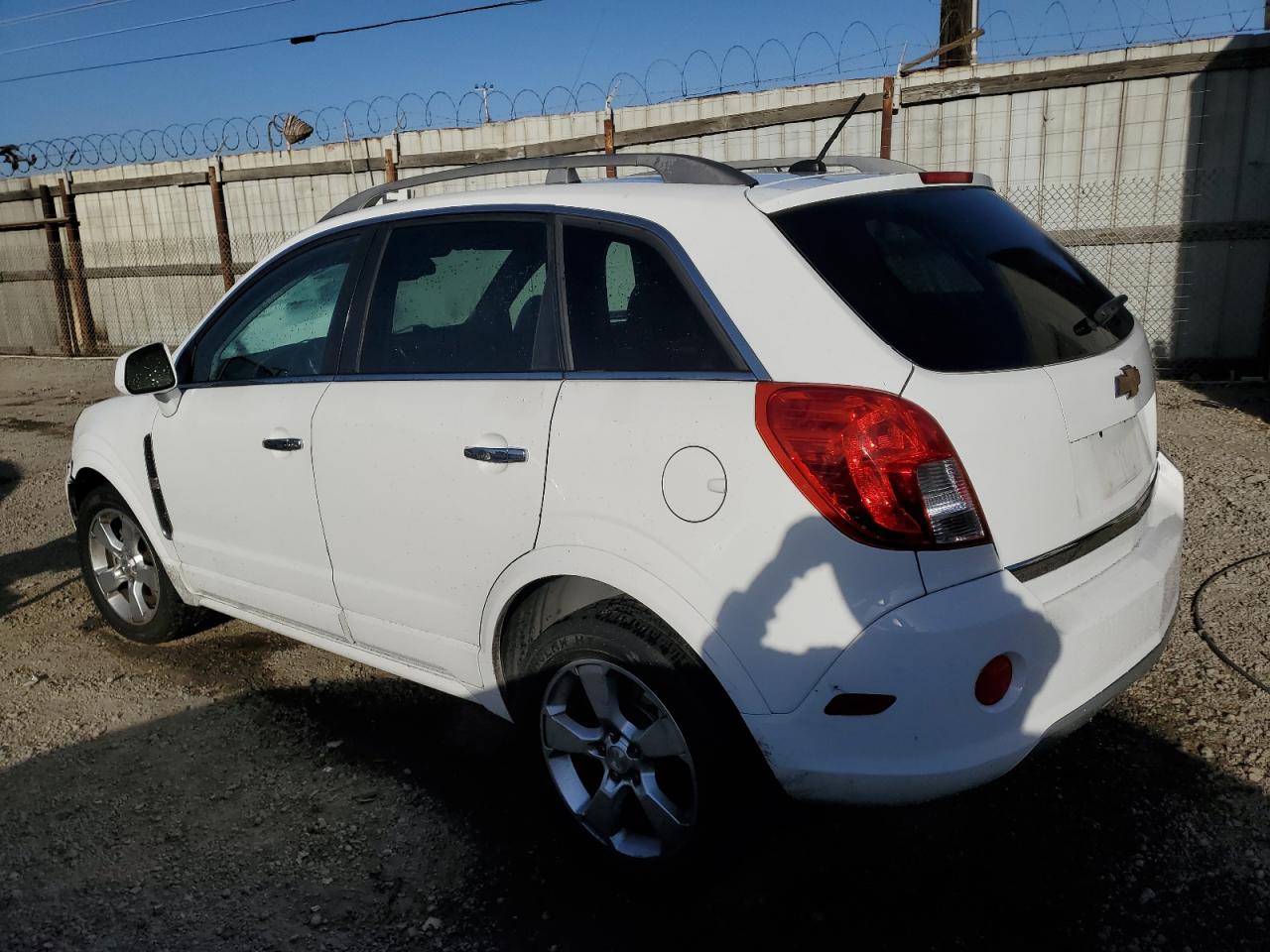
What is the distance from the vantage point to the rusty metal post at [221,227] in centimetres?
1287

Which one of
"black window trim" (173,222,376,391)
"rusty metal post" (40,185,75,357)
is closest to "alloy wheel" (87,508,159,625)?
"black window trim" (173,222,376,391)

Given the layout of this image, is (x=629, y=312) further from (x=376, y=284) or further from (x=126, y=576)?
(x=126, y=576)

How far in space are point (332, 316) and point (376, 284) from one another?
0.69ft

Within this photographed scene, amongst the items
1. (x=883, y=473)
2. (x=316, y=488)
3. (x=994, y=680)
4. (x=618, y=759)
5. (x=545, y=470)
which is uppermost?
(x=883, y=473)

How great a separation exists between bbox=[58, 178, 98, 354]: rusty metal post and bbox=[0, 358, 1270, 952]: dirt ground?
12.0 metres

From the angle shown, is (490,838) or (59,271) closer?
(490,838)

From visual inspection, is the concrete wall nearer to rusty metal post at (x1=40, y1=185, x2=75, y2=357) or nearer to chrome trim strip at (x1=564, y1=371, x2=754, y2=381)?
chrome trim strip at (x1=564, y1=371, x2=754, y2=381)

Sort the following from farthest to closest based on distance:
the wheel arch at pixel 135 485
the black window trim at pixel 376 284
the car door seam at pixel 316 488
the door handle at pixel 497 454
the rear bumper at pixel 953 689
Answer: the wheel arch at pixel 135 485 → the car door seam at pixel 316 488 → the black window trim at pixel 376 284 → the door handle at pixel 497 454 → the rear bumper at pixel 953 689

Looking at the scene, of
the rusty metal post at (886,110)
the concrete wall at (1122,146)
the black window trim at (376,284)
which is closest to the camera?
the black window trim at (376,284)

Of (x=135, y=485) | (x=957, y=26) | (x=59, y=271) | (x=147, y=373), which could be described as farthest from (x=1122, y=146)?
(x=59, y=271)

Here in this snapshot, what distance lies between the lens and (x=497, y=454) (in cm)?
276

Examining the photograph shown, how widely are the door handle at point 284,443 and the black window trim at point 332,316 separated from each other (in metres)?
0.20

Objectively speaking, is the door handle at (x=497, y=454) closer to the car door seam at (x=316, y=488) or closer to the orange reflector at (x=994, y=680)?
the car door seam at (x=316, y=488)

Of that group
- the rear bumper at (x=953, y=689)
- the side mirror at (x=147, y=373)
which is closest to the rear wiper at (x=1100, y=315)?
the rear bumper at (x=953, y=689)
